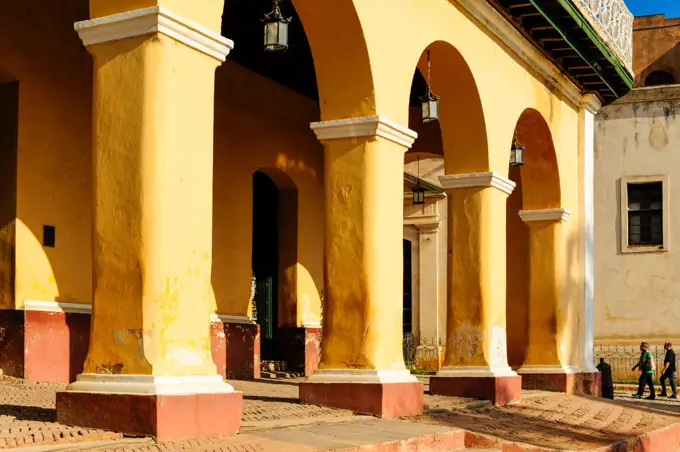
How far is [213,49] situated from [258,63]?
7.02 m

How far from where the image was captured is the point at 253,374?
1341 cm

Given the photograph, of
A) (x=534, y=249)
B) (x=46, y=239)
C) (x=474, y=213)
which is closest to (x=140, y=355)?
(x=46, y=239)

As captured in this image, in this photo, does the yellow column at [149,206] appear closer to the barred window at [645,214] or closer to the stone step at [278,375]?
the stone step at [278,375]

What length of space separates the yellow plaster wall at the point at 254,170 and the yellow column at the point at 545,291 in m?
3.10

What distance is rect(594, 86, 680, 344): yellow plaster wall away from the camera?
25.6 m

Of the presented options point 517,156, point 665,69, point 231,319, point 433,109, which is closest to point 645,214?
point 665,69

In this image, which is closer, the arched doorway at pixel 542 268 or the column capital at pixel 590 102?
the arched doorway at pixel 542 268

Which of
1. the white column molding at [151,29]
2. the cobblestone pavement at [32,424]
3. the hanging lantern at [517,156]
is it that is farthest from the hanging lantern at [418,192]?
the white column molding at [151,29]

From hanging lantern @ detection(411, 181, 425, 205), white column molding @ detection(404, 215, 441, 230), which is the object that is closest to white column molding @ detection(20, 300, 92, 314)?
hanging lantern @ detection(411, 181, 425, 205)

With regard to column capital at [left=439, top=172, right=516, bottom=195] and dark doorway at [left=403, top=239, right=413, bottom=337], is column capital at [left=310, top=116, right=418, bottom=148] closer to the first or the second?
column capital at [left=439, top=172, right=516, bottom=195]

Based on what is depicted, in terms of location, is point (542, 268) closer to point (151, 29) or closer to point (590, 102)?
point (590, 102)

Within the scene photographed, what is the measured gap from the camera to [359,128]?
30.9 feet

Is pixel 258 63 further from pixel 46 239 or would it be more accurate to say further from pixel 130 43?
pixel 130 43

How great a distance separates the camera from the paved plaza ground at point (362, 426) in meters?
6.11
